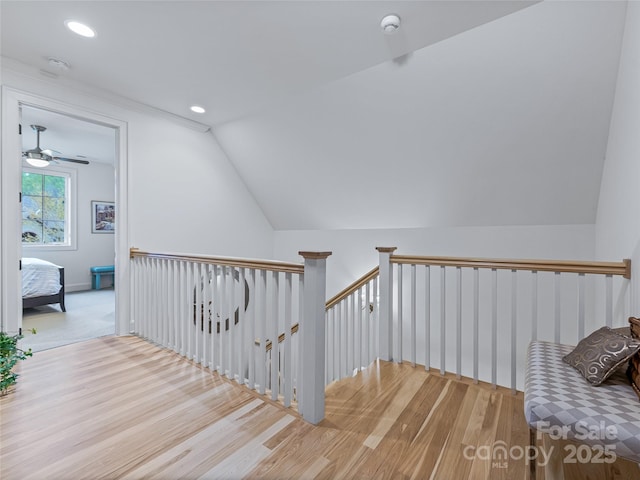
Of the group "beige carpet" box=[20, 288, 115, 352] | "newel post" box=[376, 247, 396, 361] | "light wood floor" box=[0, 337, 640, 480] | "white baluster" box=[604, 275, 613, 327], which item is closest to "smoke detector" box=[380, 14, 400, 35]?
"newel post" box=[376, 247, 396, 361]

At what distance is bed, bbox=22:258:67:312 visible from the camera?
13.4 feet

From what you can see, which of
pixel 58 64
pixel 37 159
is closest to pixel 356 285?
pixel 58 64

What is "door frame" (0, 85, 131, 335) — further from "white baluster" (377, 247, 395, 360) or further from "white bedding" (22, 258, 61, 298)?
"white baluster" (377, 247, 395, 360)

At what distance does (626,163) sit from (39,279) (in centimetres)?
617

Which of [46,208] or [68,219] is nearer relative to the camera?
[46,208]

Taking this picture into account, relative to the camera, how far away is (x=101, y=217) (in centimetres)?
641

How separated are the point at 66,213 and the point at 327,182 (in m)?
5.44

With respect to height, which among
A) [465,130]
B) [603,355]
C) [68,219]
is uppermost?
[465,130]

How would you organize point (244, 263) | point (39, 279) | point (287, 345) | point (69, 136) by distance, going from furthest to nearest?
point (69, 136) → point (39, 279) → point (244, 263) → point (287, 345)

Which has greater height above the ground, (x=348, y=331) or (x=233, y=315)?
(x=233, y=315)

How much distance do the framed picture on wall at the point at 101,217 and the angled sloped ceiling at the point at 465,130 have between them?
13.0 feet

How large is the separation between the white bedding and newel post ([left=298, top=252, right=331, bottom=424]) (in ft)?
14.4

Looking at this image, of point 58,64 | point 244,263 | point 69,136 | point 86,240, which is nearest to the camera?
point 244,263

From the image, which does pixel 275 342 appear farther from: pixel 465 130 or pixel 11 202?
pixel 11 202
